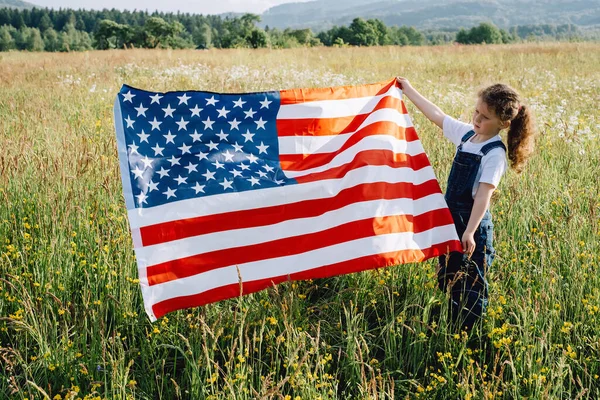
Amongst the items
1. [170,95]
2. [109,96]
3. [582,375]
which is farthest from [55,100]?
[582,375]

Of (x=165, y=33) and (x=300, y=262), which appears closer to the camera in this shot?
(x=300, y=262)

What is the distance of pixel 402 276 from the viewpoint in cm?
361

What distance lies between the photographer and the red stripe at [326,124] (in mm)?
3543

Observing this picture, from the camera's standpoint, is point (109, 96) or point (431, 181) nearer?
point (431, 181)

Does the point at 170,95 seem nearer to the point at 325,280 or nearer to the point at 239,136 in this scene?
the point at 239,136

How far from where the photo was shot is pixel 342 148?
3.61m

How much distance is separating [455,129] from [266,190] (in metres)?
1.40

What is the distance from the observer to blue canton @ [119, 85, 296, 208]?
3064 millimetres

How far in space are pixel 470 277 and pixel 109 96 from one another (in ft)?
24.8

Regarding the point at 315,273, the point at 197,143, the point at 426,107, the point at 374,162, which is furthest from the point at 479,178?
the point at 197,143

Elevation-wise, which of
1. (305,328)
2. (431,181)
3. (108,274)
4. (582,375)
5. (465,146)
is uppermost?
(465,146)

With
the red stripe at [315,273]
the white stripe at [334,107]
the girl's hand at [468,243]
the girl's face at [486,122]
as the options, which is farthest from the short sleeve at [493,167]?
the white stripe at [334,107]

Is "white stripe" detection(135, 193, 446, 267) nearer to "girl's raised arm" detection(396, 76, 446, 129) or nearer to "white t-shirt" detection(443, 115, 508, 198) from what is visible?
"white t-shirt" detection(443, 115, 508, 198)

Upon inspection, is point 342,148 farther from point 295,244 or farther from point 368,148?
point 295,244
